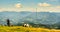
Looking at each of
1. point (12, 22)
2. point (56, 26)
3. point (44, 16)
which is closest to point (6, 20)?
point (12, 22)

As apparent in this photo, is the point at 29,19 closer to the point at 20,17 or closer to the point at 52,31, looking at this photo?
the point at 20,17

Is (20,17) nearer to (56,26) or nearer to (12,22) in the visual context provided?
(12,22)

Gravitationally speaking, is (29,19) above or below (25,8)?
below

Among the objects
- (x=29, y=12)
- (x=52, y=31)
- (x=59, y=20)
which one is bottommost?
(x=52, y=31)

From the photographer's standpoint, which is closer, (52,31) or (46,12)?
(52,31)

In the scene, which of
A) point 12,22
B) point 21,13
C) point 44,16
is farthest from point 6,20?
point 44,16

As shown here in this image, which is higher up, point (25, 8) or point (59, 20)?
point (25, 8)
